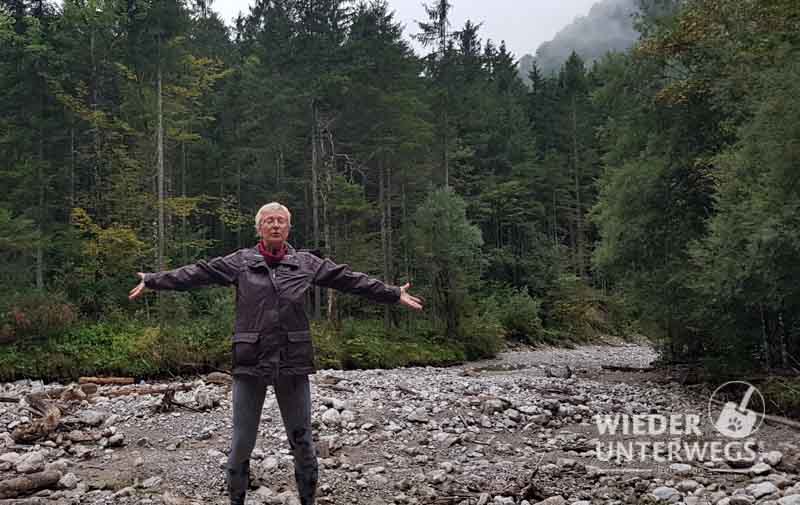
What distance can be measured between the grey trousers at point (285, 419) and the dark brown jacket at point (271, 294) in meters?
0.12

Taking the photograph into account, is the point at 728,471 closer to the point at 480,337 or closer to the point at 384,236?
the point at 480,337

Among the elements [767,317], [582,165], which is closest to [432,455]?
[767,317]

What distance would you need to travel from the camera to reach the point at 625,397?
10922mm

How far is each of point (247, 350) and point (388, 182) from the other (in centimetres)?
2246

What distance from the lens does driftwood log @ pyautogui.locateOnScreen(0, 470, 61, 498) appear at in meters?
5.25

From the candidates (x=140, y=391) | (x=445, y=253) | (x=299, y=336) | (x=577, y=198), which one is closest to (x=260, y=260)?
(x=299, y=336)

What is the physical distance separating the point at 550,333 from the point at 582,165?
1639 centimetres

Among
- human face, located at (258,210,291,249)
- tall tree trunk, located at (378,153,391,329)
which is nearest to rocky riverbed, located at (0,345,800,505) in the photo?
human face, located at (258,210,291,249)

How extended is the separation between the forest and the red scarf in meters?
7.24

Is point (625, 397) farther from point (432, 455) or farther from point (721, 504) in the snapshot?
point (721, 504)

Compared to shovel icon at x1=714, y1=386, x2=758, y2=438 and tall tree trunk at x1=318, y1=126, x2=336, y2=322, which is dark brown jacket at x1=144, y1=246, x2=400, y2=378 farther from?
tall tree trunk at x1=318, y1=126, x2=336, y2=322

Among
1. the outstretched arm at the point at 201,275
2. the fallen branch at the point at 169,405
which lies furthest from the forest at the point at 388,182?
the outstretched arm at the point at 201,275

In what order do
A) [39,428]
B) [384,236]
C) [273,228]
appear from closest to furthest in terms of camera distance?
[273,228] < [39,428] < [384,236]

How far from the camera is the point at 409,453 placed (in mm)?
6715
